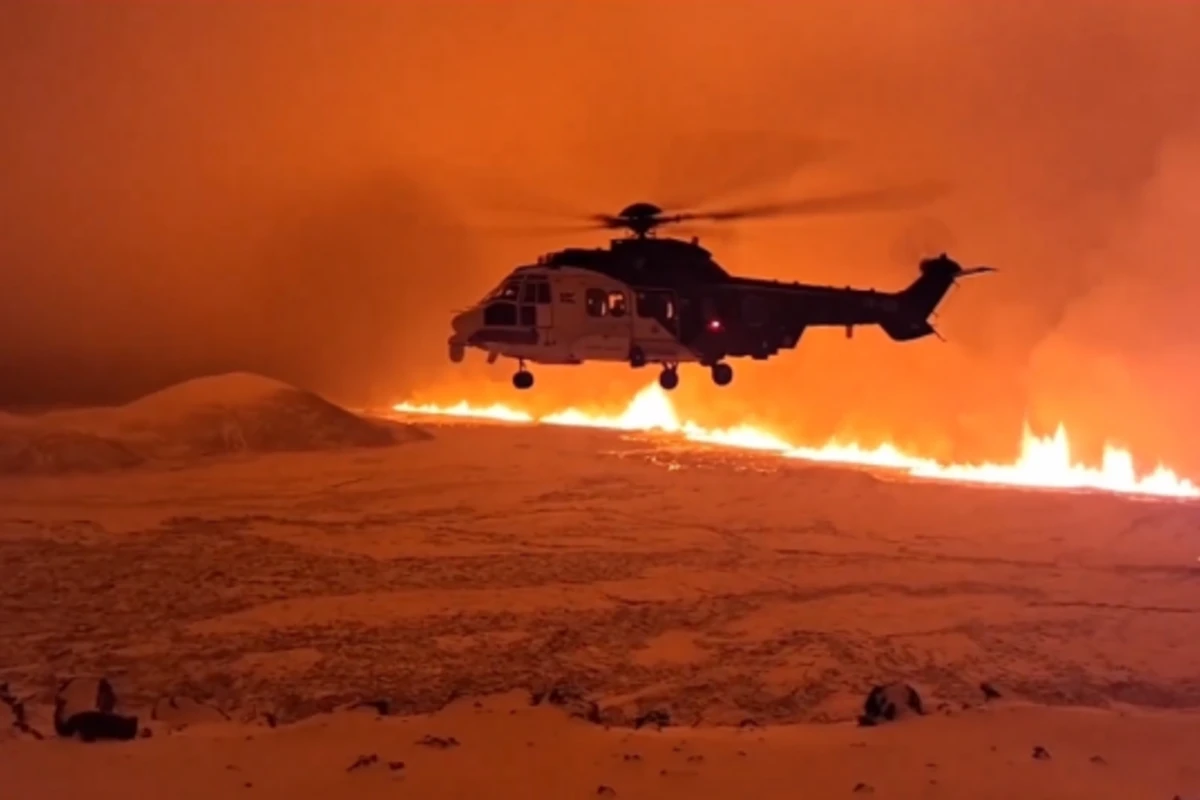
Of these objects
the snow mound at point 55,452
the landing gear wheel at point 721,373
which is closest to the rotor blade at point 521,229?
the landing gear wheel at point 721,373

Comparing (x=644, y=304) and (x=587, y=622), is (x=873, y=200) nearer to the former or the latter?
(x=644, y=304)

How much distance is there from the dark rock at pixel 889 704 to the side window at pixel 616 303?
8.97ft

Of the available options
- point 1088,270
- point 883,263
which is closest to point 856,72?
point 883,263

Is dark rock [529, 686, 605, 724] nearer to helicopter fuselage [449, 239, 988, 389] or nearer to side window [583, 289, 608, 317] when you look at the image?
helicopter fuselage [449, 239, 988, 389]

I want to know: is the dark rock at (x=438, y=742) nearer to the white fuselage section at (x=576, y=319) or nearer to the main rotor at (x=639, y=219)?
the white fuselage section at (x=576, y=319)

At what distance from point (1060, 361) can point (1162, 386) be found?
0.85m

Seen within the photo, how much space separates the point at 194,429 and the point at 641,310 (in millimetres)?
3590

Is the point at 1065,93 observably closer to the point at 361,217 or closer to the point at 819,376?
the point at 819,376

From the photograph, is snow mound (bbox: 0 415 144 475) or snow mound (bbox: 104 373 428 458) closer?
snow mound (bbox: 0 415 144 475)

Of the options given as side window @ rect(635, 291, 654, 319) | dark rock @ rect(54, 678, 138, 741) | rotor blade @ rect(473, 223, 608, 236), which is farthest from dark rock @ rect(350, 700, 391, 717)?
rotor blade @ rect(473, 223, 608, 236)

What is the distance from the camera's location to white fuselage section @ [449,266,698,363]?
23.9 ft

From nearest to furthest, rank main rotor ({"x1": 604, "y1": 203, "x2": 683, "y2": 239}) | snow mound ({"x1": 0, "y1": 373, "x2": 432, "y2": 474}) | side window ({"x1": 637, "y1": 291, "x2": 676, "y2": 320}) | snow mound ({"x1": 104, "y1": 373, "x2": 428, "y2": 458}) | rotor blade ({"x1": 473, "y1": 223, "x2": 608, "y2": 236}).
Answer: side window ({"x1": 637, "y1": 291, "x2": 676, "y2": 320}) → main rotor ({"x1": 604, "y1": 203, "x2": 683, "y2": 239}) → snow mound ({"x1": 0, "y1": 373, "x2": 432, "y2": 474}) → snow mound ({"x1": 104, "y1": 373, "x2": 428, "y2": 458}) → rotor blade ({"x1": 473, "y1": 223, "x2": 608, "y2": 236})

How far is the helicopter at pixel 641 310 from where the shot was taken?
23.9 ft

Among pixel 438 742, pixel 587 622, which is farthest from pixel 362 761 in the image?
pixel 587 622
